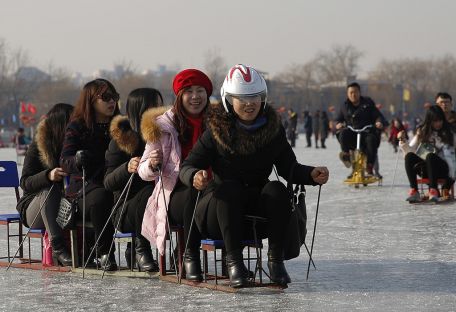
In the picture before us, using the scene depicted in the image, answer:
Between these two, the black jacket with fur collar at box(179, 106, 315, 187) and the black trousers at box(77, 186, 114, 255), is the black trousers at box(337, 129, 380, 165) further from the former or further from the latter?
the black jacket with fur collar at box(179, 106, 315, 187)

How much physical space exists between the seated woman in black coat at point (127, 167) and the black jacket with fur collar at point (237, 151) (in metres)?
0.59

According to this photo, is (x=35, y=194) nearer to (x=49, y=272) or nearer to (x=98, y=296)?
(x=49, y=272)

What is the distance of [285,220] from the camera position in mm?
6414

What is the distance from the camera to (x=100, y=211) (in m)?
7.39

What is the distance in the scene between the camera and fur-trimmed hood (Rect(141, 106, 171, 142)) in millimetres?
6805

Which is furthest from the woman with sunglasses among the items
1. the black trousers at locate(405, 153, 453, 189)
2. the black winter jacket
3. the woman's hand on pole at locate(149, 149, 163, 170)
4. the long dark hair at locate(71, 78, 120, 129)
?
the black winter jacket

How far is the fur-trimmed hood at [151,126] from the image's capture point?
22.3 feet

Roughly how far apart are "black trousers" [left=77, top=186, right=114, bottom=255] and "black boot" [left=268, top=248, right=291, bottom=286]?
133 cm

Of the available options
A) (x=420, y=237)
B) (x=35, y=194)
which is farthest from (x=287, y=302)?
(x=420, y=237)

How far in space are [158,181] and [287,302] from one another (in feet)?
4.17

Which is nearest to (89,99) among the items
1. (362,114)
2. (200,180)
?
(200,180)

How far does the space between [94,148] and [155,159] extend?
3.45 ft

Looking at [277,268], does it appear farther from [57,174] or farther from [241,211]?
[57,174]

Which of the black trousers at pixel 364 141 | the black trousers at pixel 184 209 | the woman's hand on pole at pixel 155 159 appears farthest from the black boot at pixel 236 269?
the black trousers at pixel 364 141
